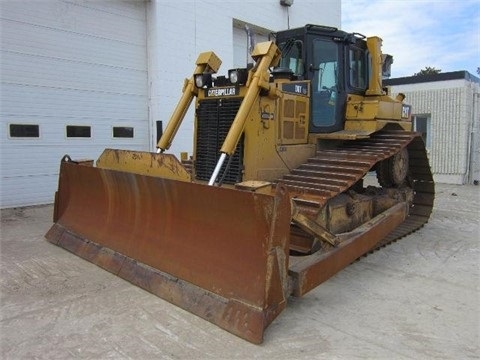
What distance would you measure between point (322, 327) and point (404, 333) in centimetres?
63

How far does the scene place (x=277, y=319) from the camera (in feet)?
11.9

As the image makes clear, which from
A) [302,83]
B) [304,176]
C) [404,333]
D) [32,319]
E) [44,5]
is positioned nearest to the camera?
[404,333]

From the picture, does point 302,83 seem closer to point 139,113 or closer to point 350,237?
point 350,237

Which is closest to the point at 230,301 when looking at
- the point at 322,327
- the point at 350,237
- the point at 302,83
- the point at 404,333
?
the point at 322,327

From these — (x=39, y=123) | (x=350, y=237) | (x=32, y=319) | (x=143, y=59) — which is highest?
(x=143, y=59)

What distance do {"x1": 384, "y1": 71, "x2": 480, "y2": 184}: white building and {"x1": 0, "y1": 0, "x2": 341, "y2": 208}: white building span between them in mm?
6497

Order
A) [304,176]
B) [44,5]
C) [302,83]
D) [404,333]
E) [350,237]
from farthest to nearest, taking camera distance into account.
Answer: [44,5] → [302,83] → [304,176] → [350,237] → [404,333]

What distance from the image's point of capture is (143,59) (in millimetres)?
10492

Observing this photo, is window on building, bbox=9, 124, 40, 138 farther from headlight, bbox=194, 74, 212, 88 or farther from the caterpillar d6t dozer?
headlight, bbox=194, 74, 212, 88

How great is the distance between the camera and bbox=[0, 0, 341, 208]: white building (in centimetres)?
852

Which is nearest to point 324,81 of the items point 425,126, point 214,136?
point 214,136

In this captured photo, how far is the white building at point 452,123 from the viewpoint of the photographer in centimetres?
1250

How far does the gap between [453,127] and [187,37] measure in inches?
319

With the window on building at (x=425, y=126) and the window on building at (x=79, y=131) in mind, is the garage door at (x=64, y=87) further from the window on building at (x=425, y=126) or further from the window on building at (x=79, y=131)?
the window on building at (x=425, y=126)
